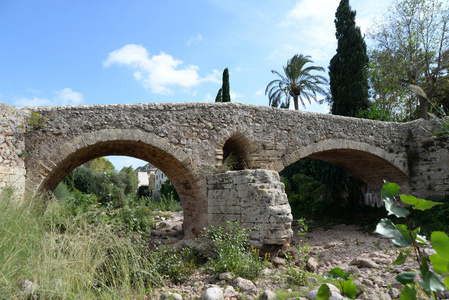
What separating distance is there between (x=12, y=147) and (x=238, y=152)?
535 cm

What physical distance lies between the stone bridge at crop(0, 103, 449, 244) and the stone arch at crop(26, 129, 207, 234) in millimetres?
21

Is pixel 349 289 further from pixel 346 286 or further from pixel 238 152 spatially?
pixel 238 152

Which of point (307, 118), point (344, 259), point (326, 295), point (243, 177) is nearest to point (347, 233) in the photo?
point (344, 259)

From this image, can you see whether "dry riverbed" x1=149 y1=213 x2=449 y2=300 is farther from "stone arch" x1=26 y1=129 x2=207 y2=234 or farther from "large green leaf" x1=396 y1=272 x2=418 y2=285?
"large green leaf" x1=396 y1=272 x2=418 y2=285

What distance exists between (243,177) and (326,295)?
5829 millimetres

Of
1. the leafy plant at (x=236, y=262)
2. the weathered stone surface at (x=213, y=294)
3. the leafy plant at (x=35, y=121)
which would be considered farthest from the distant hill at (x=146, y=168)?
the weathered stone surface at (x=213, y=294)

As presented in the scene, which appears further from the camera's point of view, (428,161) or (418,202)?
(428,161)

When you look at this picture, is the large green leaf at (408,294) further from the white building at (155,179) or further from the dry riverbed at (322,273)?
the white building at (155,179)

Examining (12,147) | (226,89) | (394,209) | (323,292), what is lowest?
(323,292)

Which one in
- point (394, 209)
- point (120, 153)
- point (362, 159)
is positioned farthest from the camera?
point (362, 159)

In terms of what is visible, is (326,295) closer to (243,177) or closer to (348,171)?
(243,177)

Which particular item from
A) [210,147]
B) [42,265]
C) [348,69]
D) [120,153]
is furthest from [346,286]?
[348,69]

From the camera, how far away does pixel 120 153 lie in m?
8.70

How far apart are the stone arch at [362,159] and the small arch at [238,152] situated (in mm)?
952
